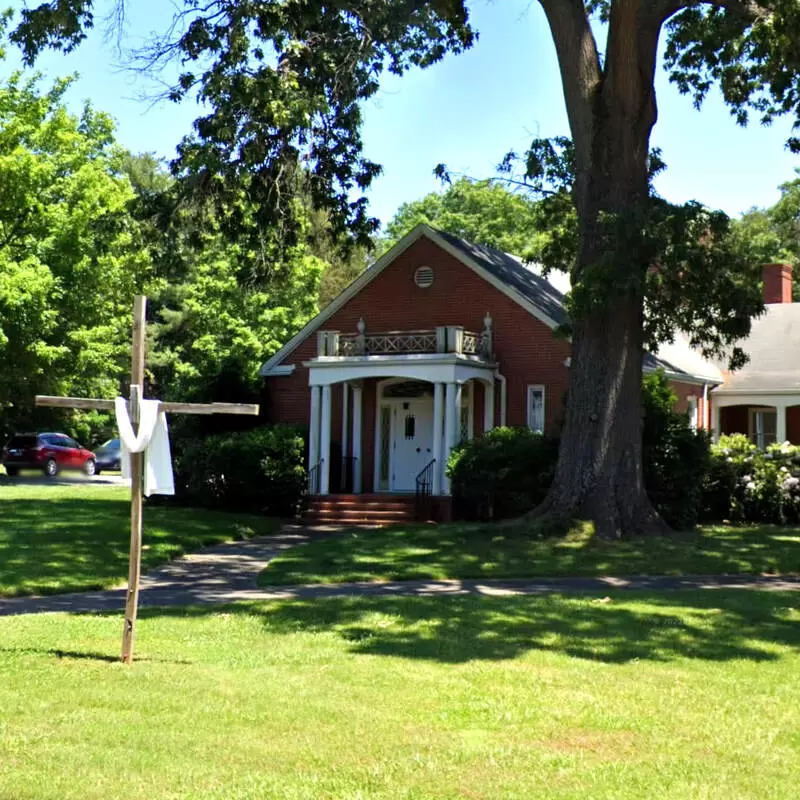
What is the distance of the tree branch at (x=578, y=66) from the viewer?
1919cm

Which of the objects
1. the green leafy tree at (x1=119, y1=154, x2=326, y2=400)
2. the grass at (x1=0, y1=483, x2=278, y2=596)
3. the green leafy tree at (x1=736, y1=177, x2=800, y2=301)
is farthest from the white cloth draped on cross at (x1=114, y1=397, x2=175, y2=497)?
the green leafy tree at (x1=736, y1=177, x2=800, y2=301)

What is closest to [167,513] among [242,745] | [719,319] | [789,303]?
[719,319]

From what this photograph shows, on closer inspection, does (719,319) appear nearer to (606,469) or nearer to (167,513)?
(606,469)

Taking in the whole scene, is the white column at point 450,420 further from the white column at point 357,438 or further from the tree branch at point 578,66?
the tree branch at point 578,66

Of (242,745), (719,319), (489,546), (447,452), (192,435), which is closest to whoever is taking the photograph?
(242,745)

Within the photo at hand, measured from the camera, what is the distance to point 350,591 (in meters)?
13.7

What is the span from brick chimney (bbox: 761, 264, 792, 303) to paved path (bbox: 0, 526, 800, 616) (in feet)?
77.5

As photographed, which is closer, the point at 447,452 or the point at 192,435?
the point at 447,452

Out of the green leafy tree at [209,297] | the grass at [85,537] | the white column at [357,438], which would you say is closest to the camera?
the grass at [85,537]

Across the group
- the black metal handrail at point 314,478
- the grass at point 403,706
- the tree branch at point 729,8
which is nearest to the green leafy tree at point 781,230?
the black metal handrail at point 314,478

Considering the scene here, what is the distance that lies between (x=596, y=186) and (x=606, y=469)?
489 cm

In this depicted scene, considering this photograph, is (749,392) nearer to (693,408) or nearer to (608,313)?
(693,408)

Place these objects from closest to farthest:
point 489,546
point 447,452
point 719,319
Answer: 1. point 489,546
2. point 719,319
3. point 447,452

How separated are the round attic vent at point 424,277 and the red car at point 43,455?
18.0 m
